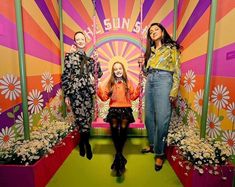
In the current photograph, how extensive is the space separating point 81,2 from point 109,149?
6.82 ft

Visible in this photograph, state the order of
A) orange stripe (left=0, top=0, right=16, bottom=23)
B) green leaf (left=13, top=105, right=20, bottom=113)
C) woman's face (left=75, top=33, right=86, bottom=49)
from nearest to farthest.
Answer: orange stripe (left=0, top=0, right=16, bottom=23)
green leaf (left=13, top=105, right=20, bottom=113)
woman's face (left=75, top=33, right=86, bottom=49)

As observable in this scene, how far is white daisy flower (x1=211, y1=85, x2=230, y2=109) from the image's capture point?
1.67m

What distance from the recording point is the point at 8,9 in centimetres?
175

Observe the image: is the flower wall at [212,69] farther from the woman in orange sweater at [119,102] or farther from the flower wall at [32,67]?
the flower wall at [32,67]

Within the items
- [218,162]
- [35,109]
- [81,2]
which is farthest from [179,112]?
[81,2]

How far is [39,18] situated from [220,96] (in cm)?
208

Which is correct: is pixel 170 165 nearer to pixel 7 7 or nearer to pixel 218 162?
pixel 218 162

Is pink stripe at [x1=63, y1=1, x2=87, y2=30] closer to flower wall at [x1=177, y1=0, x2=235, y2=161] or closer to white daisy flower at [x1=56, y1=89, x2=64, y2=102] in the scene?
white daisy flower at [x1=56, y1=89, x2=64, y2=102]

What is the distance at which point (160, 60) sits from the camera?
202cm

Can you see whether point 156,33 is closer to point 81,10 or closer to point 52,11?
point 81,10

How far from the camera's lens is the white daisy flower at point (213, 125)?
1771 millimetres

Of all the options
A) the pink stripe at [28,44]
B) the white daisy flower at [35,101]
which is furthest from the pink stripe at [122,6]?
the white daisy flower at [35,101]

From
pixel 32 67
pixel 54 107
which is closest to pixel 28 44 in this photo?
pixel 32 67

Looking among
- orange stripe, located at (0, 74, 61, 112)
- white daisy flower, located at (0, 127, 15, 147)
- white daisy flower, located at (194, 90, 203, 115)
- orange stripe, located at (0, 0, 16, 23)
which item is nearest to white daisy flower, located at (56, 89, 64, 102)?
orange stripe, located at (0, 74, 61, 112)
